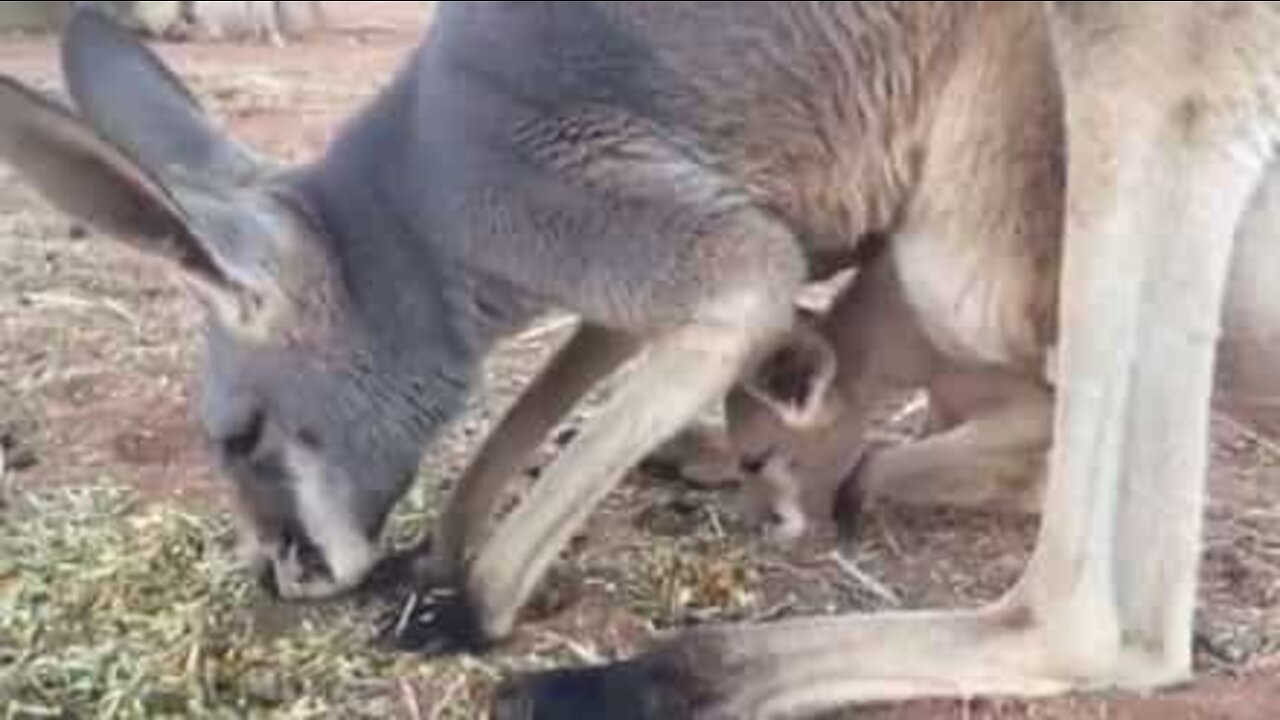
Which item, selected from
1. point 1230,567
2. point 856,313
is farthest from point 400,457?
point 1230,567

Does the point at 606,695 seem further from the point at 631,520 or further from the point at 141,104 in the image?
the point at 141,104

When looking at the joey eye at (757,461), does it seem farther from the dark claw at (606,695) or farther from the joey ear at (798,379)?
the dark claw at (606,695)

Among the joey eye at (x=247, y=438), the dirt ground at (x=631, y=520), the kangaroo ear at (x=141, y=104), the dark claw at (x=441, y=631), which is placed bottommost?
the dirt ground at (x=631, y=520)

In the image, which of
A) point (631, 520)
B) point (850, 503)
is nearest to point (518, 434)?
point (631, 520)

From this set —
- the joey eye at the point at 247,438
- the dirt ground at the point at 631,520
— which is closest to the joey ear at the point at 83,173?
the joey eye at the point at 247,438

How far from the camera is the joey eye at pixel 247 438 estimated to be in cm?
314

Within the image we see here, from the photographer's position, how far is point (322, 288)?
123 inches

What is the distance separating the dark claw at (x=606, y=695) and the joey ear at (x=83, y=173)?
26.3 inches

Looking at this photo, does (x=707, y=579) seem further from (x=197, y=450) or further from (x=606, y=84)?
(x=197, y=450)

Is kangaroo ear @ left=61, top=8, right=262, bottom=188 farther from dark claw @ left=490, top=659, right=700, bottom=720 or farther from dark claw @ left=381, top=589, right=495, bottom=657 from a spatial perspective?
dark claw @ left=490, top=659, right=700, bottom=720

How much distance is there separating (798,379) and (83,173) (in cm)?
98

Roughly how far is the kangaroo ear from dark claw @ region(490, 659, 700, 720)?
2.66ft

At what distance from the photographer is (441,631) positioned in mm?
3043

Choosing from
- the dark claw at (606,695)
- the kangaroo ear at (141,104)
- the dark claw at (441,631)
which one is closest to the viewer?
the dark claw at (606,695)
